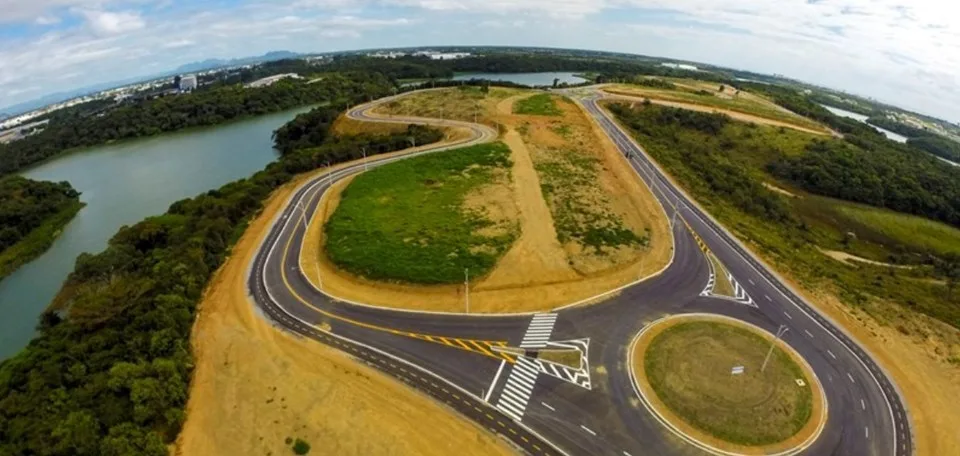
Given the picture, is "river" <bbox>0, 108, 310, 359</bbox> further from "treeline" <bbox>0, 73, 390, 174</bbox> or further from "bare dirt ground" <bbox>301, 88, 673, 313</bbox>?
"bare dirt ground" <bbox>301, 88, 673, 313</bbox>

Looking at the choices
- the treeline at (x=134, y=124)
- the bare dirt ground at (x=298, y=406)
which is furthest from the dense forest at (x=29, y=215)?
the bare dirt ground at (x=298, y=406)

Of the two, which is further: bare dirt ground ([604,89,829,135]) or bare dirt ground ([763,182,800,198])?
bare dirt ground ([604,89,829,135])

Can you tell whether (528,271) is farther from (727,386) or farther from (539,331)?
(727,386)

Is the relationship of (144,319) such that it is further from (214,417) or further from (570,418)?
(570,418)

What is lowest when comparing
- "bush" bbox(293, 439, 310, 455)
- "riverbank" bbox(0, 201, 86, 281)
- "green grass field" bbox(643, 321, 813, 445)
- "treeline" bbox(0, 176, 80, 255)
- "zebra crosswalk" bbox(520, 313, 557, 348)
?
"bush" bbox(293, 439, 310, 455)

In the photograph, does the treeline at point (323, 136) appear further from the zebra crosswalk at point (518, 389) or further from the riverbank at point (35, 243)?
the zebra crosswalk at point (518, 389)

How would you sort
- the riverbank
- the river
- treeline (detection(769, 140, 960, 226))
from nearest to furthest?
the river < the riverbank < treeline (detection(769, 140, 960, 226))

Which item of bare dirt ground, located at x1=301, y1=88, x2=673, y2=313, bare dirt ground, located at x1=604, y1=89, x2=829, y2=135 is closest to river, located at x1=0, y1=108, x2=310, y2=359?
bare dirt ground, located at x1=301, y1=88, x2=673, y2=313
